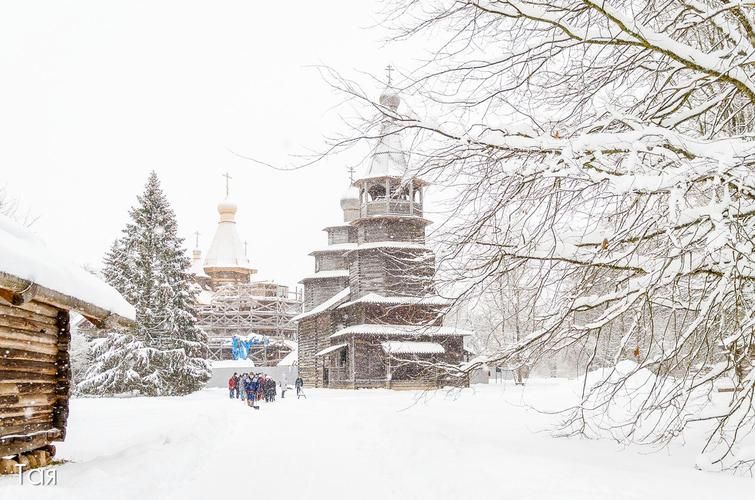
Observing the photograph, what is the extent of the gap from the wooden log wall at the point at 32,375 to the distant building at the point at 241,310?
1631 inches

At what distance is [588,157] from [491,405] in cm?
1672

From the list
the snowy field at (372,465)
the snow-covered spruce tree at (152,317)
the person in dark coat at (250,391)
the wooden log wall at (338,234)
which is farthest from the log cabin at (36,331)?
the wooden log wall at (338,234)

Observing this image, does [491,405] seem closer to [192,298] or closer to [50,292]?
[50,292]

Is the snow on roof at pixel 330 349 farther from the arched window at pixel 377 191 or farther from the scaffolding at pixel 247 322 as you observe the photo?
the scaffolding at pixel 247 322

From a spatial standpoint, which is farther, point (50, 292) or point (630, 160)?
point (50, 292)

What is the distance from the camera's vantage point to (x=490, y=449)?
10.4m

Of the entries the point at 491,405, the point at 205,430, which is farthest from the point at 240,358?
the point at 205,430

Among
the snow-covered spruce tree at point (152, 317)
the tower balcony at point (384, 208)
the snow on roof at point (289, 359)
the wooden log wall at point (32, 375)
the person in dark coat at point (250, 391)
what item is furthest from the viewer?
the snow on roof at point (289, 359)

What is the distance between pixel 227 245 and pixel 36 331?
6790 centimetres

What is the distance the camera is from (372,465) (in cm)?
978

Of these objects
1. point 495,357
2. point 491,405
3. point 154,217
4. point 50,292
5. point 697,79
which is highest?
point 154,217

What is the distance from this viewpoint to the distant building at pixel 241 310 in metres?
59.5

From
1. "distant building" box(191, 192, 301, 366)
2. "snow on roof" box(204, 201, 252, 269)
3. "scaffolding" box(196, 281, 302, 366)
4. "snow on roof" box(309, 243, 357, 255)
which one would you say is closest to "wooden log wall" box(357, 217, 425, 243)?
"snow on roof" box(309, 243, 357, 255)

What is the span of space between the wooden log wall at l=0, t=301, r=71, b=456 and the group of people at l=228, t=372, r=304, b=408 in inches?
621
